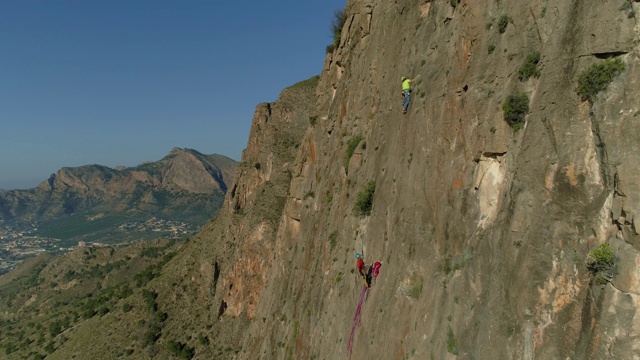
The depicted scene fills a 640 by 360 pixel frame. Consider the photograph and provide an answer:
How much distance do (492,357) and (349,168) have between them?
2327cm

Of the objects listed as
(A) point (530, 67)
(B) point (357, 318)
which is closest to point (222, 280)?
(B) point (357, 318)

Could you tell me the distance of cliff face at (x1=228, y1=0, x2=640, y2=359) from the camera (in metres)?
11.7

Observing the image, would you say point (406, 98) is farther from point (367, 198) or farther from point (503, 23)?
point (503, 23)

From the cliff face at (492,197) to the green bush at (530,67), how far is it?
0.19 metres

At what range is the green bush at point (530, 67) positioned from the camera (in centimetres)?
1498

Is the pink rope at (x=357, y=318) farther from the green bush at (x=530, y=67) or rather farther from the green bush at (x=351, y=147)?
the green bush at (x=530, y=67)

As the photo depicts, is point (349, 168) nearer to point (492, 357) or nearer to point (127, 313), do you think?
point (492, 357)

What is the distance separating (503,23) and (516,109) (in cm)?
444

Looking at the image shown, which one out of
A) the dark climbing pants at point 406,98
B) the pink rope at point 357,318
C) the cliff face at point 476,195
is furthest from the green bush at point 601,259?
the pink rope at point 357,318

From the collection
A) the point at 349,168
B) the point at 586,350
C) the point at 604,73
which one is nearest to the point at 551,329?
the point at 586,350

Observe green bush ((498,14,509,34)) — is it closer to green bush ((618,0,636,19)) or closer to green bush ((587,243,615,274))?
green bush ((618,0,636,19))

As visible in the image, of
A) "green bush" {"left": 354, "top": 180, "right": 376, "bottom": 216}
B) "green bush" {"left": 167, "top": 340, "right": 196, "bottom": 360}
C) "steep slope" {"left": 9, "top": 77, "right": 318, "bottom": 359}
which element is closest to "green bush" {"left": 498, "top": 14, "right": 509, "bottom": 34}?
"green bush" {"left": 354, "top": 180, "right": 376, "bottom": 216}

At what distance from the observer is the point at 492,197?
1648 centimetres

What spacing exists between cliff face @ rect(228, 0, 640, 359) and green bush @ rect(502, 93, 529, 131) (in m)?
0.28
